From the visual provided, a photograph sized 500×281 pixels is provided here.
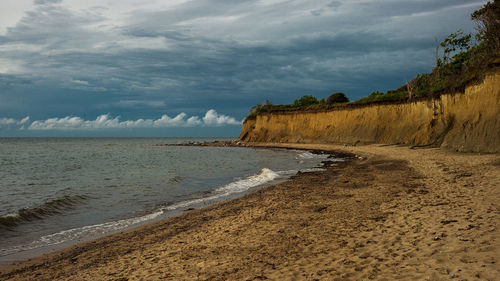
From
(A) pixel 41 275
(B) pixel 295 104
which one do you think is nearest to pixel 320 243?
(A) pixel 41 275

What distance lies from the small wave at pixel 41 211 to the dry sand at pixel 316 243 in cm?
411

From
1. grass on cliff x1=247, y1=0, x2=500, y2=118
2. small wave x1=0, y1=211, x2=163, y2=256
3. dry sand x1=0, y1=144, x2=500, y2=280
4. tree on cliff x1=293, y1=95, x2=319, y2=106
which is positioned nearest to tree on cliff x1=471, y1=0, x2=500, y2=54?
grass on cliff x1=247, y1=0, x2=500, y2=118

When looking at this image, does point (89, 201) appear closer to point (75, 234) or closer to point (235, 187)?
point (75, 234)

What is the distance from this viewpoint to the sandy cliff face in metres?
20.0

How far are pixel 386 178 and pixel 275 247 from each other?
9.29 m

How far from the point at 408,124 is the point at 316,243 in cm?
3478

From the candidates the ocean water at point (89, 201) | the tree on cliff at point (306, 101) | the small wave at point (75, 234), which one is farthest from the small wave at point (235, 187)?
the tree on cliff at point (306, 101)

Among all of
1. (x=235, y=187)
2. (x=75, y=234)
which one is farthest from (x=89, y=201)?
(x=235, y=187)

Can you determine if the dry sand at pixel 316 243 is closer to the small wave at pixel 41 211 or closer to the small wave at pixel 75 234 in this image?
the small wave at pixel 75 234

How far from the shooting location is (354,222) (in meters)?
7.37

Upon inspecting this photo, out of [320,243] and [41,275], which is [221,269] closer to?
[320,243]

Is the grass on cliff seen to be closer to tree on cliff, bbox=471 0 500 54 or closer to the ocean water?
tree on cliff, bbox=471 0 500 54

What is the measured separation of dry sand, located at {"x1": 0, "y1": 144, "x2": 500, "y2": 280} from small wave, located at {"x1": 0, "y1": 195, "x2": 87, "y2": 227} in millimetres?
4112

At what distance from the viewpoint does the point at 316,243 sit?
6.20m
